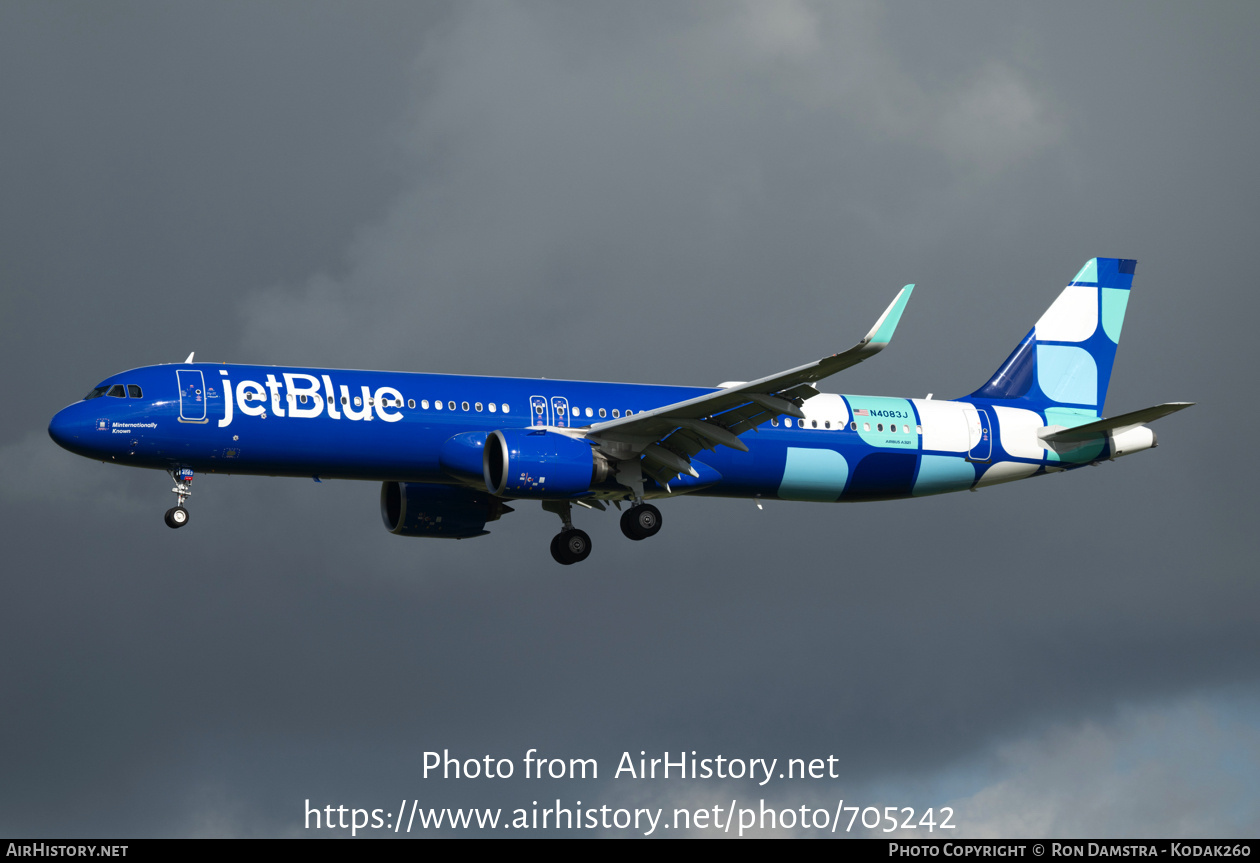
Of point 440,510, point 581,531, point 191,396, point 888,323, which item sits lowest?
point 888,323

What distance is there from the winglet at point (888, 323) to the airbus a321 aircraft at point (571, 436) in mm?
49

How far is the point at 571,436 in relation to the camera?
45344 millimetres

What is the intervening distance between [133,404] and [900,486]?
2262 centimetres

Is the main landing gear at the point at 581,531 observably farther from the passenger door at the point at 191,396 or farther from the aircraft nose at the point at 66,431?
the aircraft nose at the point at 66,431

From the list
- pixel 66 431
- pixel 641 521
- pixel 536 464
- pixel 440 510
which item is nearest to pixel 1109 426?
pixel 641 521

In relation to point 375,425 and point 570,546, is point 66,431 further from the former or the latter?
point 570,546

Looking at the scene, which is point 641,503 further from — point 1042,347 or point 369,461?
point 1042,347

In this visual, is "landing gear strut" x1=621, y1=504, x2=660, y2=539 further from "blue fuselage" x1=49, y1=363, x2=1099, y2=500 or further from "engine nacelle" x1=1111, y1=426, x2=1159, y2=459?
"engine nacelle" x1=1111, y1=426, x2=1159, y2=459

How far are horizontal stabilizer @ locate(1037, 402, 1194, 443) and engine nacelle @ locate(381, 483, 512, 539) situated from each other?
57.2 ft

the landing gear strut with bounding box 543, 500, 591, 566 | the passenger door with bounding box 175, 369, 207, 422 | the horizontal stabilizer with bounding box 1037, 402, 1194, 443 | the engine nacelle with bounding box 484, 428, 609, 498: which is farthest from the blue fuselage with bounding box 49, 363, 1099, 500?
the horizontal stabilizer with bounding box 1037, 402, 1194, 443

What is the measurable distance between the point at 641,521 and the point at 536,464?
4.81 metres

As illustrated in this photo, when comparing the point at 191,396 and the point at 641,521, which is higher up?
the point at 191,396

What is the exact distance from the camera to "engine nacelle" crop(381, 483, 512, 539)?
5053cm

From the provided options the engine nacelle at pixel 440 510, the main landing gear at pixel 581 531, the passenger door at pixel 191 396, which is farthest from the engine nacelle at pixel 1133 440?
the passenger door at pixel 191 396
